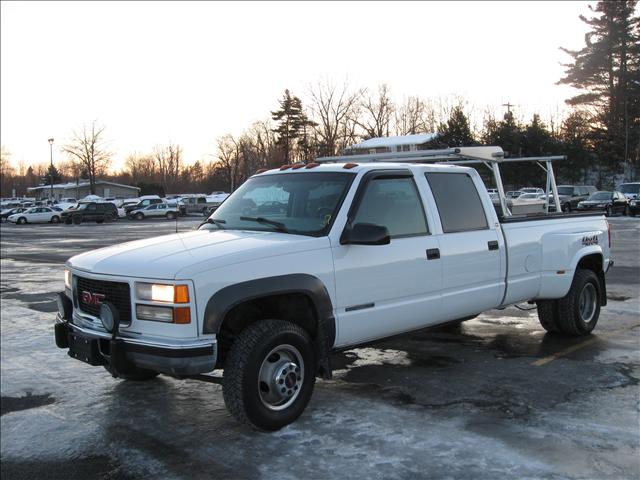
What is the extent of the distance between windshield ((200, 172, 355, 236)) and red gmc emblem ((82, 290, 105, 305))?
1.24m

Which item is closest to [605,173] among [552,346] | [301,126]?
→ [301,126]

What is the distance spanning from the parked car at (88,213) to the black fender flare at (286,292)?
154 ft

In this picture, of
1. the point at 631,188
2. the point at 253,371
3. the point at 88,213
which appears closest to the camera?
the point at 253,371

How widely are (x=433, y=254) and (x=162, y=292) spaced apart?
2435 mm

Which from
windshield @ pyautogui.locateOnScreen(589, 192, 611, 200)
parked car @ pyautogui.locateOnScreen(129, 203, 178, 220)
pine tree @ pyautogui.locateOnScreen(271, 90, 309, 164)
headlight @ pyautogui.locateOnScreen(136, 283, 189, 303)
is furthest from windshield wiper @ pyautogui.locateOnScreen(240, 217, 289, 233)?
pine tree @ pyautogui.locateOnScreen(271, 90, 309, 164)

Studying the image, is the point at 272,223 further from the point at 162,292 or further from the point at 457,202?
the point at 457,202

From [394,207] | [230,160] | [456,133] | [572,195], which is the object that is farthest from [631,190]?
[230,160]

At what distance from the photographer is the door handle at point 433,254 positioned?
5.43 meters

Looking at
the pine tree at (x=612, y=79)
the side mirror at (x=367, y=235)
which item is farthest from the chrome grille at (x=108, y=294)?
the pine tree at (x=612, y=79)

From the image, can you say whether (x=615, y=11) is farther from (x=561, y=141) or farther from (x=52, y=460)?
(x=52, y=460)

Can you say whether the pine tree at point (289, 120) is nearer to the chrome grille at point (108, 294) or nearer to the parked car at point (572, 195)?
the parked car at point (572, 195)

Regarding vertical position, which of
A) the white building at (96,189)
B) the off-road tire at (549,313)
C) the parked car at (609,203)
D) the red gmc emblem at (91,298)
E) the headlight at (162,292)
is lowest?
the off-road tire at (549,313)

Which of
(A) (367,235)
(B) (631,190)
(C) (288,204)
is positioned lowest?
(B) (631,190)

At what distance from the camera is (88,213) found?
161 feet
